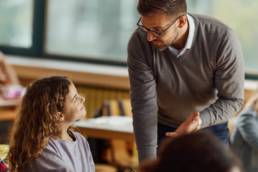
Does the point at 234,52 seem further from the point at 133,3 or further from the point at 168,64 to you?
the point at 133,3

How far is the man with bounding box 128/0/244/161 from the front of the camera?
2.55m

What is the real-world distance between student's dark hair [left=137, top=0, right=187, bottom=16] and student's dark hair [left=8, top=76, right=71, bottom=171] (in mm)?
434

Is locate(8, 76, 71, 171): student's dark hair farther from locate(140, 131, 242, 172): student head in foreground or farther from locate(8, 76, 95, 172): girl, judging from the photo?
locate(140, 131, 242, 172): student head in foreground

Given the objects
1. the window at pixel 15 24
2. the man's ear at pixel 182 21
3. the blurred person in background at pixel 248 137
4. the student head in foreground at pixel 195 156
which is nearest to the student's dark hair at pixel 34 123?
the man's ear at pixel 182 21

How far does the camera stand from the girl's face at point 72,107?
96.8 inches

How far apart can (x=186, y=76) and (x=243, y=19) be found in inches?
108

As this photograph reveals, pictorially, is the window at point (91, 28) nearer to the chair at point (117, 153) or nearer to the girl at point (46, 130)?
the chair at point (117, 153)

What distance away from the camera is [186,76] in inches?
103

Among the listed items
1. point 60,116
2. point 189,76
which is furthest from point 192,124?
point 60,116

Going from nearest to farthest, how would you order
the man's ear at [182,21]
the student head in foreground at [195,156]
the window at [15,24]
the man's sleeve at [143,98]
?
the student head in foreground at [195,156] → the man's ear at [182,21] → the man's sleeve at [143,98] → the window at [15,24]

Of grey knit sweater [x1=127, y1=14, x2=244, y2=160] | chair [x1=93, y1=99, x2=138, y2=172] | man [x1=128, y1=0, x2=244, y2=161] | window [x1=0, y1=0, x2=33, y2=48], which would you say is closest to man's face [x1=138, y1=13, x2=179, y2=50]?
man [x1=128, y1=0, x2=244, y2=161]

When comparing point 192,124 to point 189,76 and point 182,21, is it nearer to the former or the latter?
point 189,76

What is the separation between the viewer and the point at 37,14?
19.3ft

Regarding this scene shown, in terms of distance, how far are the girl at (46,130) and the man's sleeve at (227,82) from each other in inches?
20.2
